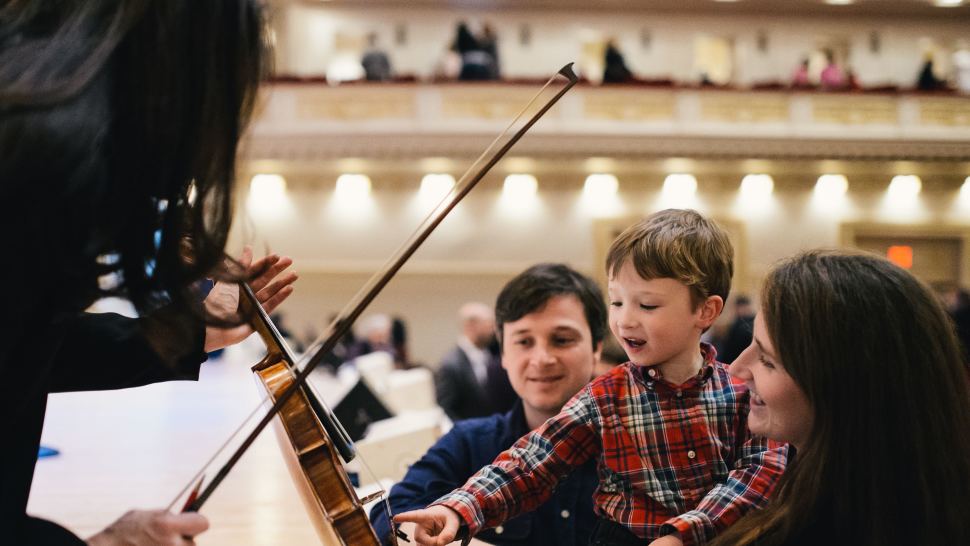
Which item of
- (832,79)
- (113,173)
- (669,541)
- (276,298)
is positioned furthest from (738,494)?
(832,79)

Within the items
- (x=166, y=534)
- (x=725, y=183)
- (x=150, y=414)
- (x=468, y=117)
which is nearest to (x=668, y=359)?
(x=166, y=534)

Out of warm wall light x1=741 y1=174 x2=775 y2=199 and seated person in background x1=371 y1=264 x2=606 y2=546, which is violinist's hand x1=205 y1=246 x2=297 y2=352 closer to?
seated person in background x1=371 y1=264 x2=606 y2=546

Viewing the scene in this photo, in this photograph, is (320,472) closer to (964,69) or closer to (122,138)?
(122,138)

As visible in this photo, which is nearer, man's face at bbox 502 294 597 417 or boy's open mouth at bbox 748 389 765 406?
boy's open mouth at bbox 748 389 765 406

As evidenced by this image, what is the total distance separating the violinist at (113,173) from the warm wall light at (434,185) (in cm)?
1257

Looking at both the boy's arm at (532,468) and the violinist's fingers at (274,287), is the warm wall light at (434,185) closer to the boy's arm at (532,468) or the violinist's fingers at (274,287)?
the violinist's fingers at (274,287)

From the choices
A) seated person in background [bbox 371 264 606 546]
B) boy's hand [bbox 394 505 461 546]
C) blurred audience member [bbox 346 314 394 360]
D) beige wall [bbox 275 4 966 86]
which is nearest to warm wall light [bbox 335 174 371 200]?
beige wall [bbox 275 4 966 86]

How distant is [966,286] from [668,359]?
7705mm

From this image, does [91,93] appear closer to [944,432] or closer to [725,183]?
[944,432]

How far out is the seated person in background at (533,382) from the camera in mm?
1993

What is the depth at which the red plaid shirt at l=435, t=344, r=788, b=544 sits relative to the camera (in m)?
1.45

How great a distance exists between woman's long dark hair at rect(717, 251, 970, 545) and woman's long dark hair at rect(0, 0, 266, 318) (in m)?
0.86

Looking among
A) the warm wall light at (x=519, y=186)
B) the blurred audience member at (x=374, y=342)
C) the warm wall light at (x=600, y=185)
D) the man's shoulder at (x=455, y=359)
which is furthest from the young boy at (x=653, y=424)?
the warm wall light at (x=600, y=185)

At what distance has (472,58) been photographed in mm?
13773
